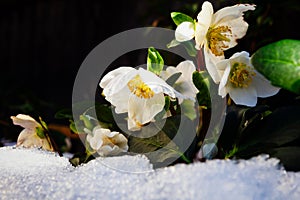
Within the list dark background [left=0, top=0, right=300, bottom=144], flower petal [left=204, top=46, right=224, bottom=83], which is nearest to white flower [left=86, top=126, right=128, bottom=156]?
flower petal [left=204, top=46, right=224, bottom=83]

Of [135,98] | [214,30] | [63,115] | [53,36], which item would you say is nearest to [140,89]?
[135,98]

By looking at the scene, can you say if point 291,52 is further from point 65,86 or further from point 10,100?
point 65,86

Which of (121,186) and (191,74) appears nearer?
(121,186)

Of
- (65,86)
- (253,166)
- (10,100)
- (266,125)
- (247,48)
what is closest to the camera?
(253,166)

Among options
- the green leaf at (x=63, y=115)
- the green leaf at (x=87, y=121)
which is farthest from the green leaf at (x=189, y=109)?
the green leaf at (x=63, y=115)

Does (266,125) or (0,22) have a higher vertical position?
(266,125)

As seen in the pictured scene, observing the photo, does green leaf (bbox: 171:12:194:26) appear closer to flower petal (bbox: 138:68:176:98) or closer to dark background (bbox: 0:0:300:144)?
flower petal (bbox: 138:68:176:98)

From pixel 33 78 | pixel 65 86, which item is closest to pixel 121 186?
pixel 65 86

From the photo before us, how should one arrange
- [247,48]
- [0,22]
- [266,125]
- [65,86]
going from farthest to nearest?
1. [0,22]
2. [65,86]
3. [247,48]
4. [266,125]
